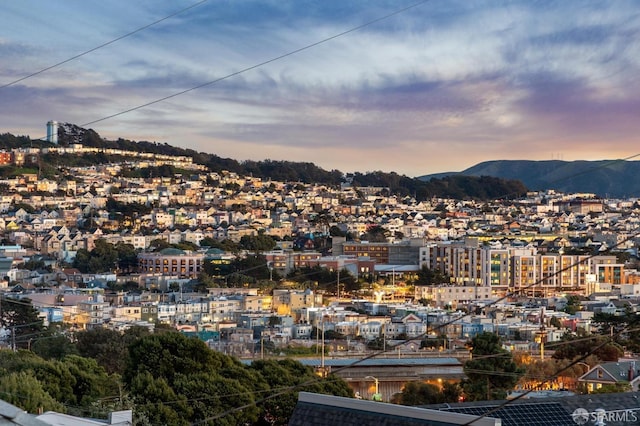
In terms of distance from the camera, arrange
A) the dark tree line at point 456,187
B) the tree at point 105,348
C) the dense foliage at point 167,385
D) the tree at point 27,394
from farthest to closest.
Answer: the dark tree line at point 456,187 → the tree at point 105,348 → the dense foliage at point 167,385 → the tree at point 27,394

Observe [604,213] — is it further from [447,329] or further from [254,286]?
[447,329]

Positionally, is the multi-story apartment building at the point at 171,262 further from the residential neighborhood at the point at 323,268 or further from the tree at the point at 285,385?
the tree at the point at 285,385

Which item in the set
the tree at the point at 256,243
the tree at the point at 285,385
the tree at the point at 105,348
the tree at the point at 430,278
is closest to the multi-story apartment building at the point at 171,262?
the tree at the point at 256,243

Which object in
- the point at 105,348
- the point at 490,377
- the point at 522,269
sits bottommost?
the point at 522,269

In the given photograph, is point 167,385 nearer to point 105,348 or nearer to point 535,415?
point 535,415

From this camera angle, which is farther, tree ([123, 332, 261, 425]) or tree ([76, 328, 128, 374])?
tree ([76, 328, 128, 374])

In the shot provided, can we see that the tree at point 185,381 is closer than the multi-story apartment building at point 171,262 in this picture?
Yes

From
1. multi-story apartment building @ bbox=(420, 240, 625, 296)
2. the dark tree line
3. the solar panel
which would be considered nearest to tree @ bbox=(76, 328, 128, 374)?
the solar panel

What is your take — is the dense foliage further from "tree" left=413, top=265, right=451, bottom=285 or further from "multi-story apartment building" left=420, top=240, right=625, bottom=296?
"multi-story apartment building" left=420, top=240, right=625, bottom=296

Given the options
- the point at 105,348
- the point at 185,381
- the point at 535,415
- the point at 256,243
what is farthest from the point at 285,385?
the point at 256,243
